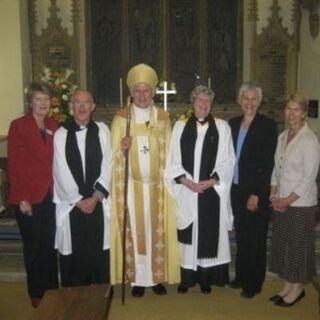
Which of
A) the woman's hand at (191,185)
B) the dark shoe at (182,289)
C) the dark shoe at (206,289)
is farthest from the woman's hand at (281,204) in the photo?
the dark shoe at (182,289)

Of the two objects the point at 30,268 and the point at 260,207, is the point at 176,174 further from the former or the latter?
the point at 30,268

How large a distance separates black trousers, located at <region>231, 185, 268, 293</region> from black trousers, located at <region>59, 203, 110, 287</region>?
96 centimetres

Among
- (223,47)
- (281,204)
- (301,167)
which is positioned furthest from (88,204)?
(223,47)

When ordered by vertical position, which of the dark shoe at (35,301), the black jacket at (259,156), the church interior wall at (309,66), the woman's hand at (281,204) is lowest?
the dark shoe at (35,301)

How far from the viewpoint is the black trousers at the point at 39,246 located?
3418mm

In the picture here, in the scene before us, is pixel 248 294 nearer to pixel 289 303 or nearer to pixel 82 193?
pixel 289 303

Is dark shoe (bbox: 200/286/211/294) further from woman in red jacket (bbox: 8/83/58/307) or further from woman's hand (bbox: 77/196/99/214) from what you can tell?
woman in red jacket (bbox: 8/83/58/307)

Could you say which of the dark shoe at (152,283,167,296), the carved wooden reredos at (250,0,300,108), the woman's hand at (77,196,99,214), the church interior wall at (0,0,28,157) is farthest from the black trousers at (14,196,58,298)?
the carved wooden reredos at (250,0,300,108)

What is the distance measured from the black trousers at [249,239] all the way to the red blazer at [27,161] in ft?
4.44

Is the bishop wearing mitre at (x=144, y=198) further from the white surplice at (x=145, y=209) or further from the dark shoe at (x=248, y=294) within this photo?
the dark shoe at (x=248, y=294)

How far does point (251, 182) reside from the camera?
358cm

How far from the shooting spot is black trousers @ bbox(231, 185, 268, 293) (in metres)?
3.65

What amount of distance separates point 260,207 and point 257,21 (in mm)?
5094

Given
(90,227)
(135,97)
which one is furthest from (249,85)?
(90,227)
